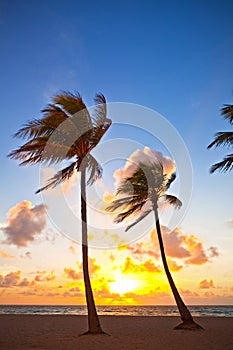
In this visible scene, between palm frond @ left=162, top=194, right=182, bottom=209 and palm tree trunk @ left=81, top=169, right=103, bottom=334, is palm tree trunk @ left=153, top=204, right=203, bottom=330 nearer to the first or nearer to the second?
palm frond @ left=162, top=194, right=182, bottom=209

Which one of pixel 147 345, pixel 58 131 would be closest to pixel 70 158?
pixel 58 131

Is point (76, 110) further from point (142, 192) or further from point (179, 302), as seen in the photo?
point (179, 302)

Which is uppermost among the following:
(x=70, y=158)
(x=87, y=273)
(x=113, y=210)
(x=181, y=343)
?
(x=70, y=158)

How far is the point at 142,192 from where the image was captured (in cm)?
2042

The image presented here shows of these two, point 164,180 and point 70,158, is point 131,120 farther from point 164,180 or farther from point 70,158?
point 164,180

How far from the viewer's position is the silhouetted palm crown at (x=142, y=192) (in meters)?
20.4

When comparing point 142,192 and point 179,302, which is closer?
point 179,302

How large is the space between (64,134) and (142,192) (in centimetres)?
632

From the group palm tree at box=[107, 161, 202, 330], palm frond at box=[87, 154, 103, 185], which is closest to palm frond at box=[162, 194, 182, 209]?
palm tree at box=[107, 161, 202, 330]

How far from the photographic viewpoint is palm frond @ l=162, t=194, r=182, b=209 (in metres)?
20.5

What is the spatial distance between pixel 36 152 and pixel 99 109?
358 cm

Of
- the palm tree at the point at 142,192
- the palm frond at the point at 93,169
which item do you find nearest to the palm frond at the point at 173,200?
the palm tree at the point at 142,192

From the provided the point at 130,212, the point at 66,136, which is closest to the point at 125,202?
the point at 130,212

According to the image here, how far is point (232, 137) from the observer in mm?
15500
